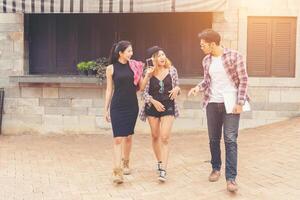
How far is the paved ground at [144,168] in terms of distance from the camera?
599cm

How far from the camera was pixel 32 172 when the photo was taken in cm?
720

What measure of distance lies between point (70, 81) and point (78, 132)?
1044mm

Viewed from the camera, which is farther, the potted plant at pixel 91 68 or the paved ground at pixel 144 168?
the potted plant at pixel 91 68

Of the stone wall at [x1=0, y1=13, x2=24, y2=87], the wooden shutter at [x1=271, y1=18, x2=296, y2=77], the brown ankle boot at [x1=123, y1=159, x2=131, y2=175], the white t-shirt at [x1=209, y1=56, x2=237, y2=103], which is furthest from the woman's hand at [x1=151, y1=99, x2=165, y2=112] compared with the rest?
the stone wall at [x1=0, y1=13, x2=24, y2=87]

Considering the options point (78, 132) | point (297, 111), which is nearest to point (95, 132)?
point (78, 132)

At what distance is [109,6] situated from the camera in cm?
987

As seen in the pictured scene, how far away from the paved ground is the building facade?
0.47 m

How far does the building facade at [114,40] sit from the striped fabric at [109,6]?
0.7 inches

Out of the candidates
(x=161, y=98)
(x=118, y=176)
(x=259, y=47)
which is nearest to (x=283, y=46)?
(x=259, y=47)

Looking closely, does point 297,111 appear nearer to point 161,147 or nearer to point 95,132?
point 95,132

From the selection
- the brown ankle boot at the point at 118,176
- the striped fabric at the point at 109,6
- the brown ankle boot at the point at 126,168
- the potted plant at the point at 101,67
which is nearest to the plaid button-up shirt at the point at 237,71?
the brown ankle boot at the point at 118,176

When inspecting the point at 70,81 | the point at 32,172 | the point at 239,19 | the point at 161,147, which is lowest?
the point at 32,172

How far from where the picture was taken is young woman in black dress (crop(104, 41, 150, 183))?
20.9ft

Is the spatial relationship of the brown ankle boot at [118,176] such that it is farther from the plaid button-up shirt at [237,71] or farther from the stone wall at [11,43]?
the stone wall at [11,43]
